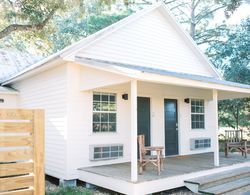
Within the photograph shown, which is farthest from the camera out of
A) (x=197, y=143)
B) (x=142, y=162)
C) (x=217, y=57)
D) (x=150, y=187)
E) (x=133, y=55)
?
(x=217, y=57)

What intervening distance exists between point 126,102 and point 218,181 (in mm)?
3487

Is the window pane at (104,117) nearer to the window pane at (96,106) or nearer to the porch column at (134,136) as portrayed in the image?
the window pane at (96,106)

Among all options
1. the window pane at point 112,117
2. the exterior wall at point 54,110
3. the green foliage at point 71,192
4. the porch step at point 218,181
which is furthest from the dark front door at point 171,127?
the green foliage at point 71,192

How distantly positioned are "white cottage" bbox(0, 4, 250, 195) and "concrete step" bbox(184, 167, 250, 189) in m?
0.22

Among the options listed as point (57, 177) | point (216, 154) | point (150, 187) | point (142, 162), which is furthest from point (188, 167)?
point (57, 177)

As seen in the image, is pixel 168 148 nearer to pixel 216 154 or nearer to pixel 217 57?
pixel 216 154

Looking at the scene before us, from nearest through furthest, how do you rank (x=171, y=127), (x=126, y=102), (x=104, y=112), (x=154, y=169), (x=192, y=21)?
(x=154, y=169) → (x=104, y=112) → (x=126, y=102) → (x=171, y=127) → (x=192, y=21)

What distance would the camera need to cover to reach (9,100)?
34.8ft

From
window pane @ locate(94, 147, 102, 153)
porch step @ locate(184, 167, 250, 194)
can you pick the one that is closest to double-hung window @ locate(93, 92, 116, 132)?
window pane @ locate(94, 147, 102, 153)

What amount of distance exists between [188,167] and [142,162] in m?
1.49

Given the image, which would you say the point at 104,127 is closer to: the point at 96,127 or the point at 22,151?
the point at 96,127

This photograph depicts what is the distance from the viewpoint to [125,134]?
28.5 ft

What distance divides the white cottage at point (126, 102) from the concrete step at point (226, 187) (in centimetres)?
57

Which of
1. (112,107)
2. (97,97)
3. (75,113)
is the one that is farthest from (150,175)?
(97,97)
